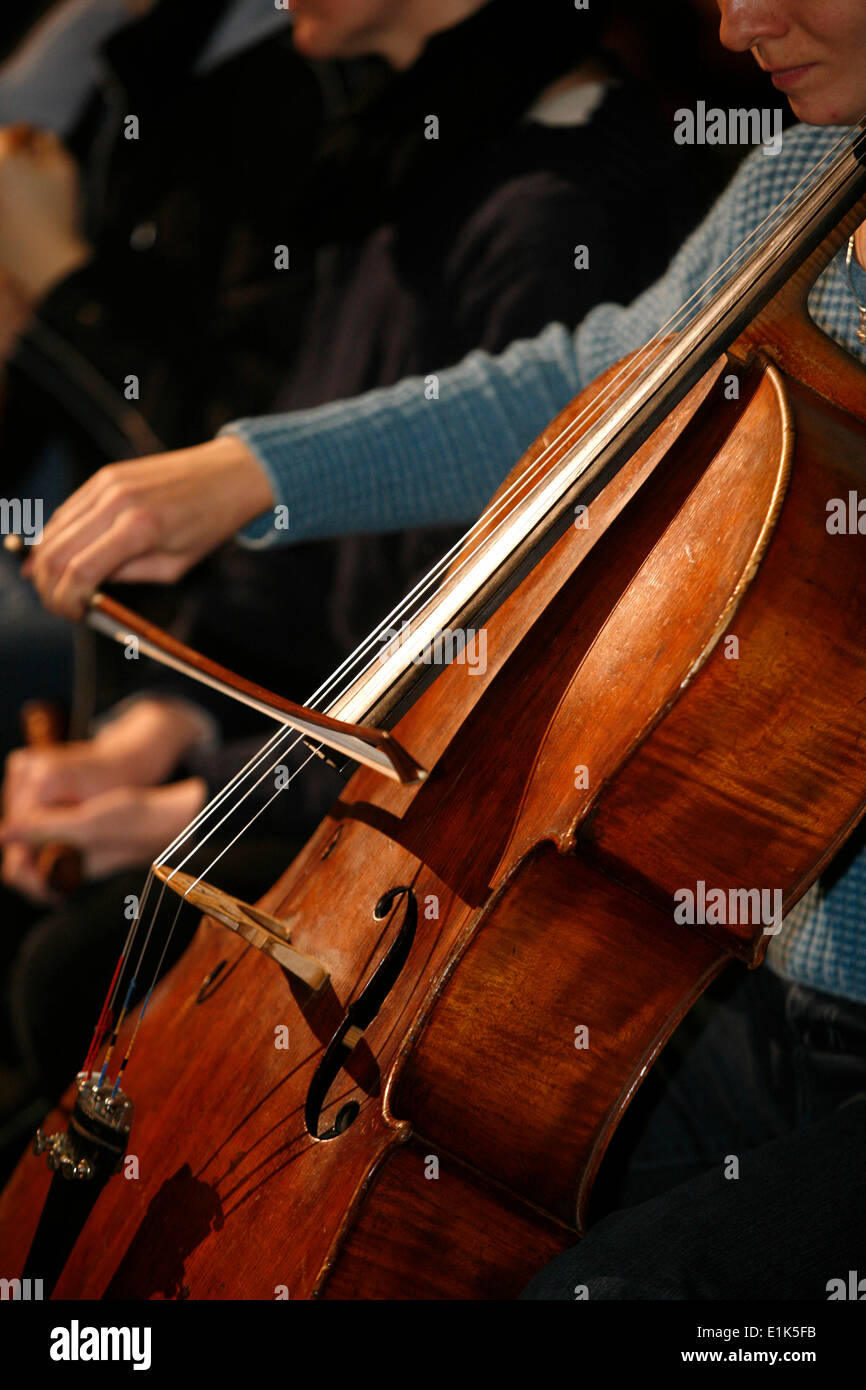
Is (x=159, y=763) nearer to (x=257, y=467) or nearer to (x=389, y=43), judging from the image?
(x=257, y=467)

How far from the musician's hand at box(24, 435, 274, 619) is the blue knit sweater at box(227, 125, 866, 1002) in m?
0.02

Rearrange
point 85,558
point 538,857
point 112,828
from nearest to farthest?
point 538,857
point 85,558
point 112,828

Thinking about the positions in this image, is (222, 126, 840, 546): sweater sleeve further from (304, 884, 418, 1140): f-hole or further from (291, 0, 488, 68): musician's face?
(291, 0, 488, 68): musician's face

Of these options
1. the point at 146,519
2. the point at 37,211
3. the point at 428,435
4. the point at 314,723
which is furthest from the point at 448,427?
the point at 37,211

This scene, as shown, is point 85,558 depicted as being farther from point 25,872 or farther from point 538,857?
point 25,872

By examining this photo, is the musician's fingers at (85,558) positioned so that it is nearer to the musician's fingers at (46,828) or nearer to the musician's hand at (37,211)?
the musician's fingers at (46,828)

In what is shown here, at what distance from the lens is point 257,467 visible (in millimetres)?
758

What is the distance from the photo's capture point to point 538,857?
20.9 inches

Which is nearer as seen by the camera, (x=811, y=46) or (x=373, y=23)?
(x=811, y=46)

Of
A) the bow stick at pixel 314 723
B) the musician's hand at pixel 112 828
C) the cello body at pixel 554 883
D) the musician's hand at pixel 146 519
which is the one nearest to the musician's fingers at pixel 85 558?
the musician's hand at pixel 146 519

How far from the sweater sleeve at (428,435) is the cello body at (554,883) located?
0.21 m

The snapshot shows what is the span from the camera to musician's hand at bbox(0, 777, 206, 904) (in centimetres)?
109

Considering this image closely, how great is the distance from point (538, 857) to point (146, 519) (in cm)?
34

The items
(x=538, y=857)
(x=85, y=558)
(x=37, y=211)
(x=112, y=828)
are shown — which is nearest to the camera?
(x=538, y=857)
